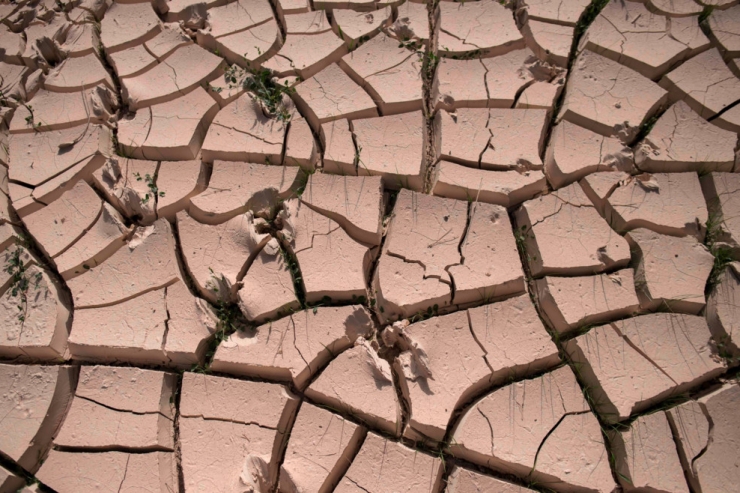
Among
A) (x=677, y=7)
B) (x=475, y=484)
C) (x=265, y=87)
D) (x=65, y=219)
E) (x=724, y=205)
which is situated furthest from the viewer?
(x=677, y=7)

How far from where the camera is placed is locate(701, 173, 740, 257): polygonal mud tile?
201 cm

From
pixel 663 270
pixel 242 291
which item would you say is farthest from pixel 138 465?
pixel 663 270

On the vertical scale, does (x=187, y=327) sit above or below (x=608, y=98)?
below

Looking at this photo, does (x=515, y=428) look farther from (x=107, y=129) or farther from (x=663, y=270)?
(x=107, y=129)

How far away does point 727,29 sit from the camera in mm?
2529

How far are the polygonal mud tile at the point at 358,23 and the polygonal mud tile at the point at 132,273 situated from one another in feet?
4.75

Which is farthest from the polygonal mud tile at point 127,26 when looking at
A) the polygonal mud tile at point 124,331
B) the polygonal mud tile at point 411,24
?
the polygonal mud tile at point 124,331

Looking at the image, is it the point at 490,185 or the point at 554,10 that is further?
the point at 554,10

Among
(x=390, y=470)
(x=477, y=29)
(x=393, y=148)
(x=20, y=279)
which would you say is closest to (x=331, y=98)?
(x=393, y=148)

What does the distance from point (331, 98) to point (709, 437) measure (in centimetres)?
217

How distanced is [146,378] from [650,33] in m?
3.02

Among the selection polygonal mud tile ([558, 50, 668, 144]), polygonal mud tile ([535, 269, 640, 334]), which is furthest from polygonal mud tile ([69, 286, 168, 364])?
polygonal mud tile ([558, 50, 668, 144])

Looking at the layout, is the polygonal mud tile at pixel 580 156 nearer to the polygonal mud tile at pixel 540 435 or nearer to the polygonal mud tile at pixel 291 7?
the polygonal mud tile at pixel 540 435

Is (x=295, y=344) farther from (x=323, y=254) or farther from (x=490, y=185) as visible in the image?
(x=490, y=185)
